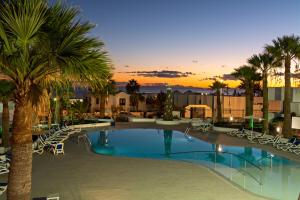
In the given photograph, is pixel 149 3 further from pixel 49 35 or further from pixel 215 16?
pixel 49 35

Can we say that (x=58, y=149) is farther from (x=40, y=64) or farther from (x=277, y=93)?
(x=277, y=93)

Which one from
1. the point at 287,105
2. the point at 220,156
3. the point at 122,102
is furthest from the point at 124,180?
the point at 122,102

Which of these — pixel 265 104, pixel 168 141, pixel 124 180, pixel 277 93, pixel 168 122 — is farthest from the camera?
pixel 277 93

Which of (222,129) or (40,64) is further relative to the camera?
(222,129)

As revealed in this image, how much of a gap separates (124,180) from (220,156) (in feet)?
15.5

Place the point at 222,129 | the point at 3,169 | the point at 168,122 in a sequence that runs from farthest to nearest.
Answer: the point at 168,122 < the point at 222,129 < the point at 3,169

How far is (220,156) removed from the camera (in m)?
13.5

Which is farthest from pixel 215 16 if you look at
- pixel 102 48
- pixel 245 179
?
pixel 102 48

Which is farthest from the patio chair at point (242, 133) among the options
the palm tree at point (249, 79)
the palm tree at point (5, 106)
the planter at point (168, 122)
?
the palm tree at point (5, 106)

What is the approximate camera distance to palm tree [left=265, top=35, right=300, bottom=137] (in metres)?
21.2

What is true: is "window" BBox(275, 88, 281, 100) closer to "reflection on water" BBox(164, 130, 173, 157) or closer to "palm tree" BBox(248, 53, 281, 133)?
"palm tree" BBox(248, 53, 281, 133)

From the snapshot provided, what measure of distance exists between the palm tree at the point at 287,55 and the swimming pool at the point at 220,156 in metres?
4.16

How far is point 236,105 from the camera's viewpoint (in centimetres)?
4647

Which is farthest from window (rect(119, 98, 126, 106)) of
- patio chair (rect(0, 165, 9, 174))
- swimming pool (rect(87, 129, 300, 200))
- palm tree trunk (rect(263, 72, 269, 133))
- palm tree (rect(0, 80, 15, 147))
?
patio chair (rect(0, 165, 9, 174))
